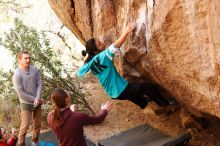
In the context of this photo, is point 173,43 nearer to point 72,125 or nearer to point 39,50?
point 72,125

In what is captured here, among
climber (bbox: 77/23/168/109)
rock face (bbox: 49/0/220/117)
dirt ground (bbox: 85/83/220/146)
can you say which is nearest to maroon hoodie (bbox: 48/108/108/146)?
climber (bbox: 77/23/168/109)

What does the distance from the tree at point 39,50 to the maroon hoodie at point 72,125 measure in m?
4.35

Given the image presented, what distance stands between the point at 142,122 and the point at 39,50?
10.1ft

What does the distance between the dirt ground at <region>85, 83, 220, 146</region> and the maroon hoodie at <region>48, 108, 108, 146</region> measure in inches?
138

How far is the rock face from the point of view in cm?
379

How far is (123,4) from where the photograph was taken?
5.79 metres

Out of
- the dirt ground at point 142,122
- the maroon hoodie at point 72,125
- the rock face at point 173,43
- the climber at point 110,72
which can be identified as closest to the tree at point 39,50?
the dirt ground at point 142,122

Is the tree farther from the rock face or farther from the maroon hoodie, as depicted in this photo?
the maroon hoodie

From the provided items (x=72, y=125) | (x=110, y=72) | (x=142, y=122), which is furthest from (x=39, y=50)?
(x=72, y=125)

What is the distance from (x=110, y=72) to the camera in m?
5.31

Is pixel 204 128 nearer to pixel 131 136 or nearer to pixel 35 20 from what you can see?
pixel 131 136

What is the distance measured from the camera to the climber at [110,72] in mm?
4900

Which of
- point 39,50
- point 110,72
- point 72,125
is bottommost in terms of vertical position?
point 72,125

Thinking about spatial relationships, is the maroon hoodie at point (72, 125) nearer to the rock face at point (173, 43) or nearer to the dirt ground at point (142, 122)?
the rock face at point (173, 43)
